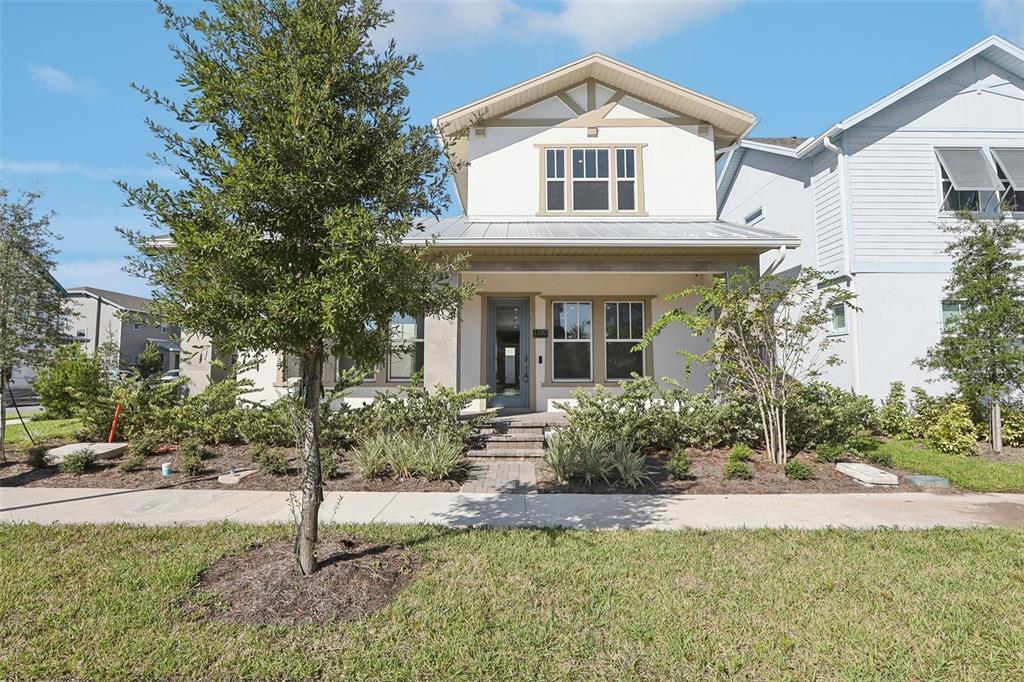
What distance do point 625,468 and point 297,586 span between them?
14.7 ft

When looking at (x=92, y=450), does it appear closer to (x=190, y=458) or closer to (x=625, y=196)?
(x=190, y=458)

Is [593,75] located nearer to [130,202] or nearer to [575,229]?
[575,229]

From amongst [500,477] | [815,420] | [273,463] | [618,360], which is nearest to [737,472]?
[815,420]

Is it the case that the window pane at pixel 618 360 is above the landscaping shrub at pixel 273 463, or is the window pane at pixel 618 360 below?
above

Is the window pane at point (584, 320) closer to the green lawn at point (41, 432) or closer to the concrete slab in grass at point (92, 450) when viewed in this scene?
the concrete slab in grass at point (92, 450)

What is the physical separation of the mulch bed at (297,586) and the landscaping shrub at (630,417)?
4398mm

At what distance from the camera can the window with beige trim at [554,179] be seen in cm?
1190

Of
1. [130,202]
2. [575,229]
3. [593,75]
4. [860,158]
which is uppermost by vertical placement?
[593,75]

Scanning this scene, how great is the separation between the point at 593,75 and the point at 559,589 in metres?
11.3

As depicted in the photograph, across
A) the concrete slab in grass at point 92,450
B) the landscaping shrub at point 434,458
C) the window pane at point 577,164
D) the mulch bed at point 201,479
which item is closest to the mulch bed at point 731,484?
the landscaping shrub at point 434,458

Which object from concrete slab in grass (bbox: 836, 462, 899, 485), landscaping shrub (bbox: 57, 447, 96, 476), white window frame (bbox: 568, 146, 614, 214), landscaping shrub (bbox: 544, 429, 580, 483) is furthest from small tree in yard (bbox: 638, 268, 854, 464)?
landscaping shrub (bbox: 57, 447, 96, 476)

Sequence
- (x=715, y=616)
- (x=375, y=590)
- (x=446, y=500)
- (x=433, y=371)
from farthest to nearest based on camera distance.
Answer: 1. (x=433, y=371)
2. (x=446, y=500)
3. (x=375, y=590)
4. (x=715, y=616)

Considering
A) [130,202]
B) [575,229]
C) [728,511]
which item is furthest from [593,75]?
[130,202]

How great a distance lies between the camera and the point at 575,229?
1055cm
